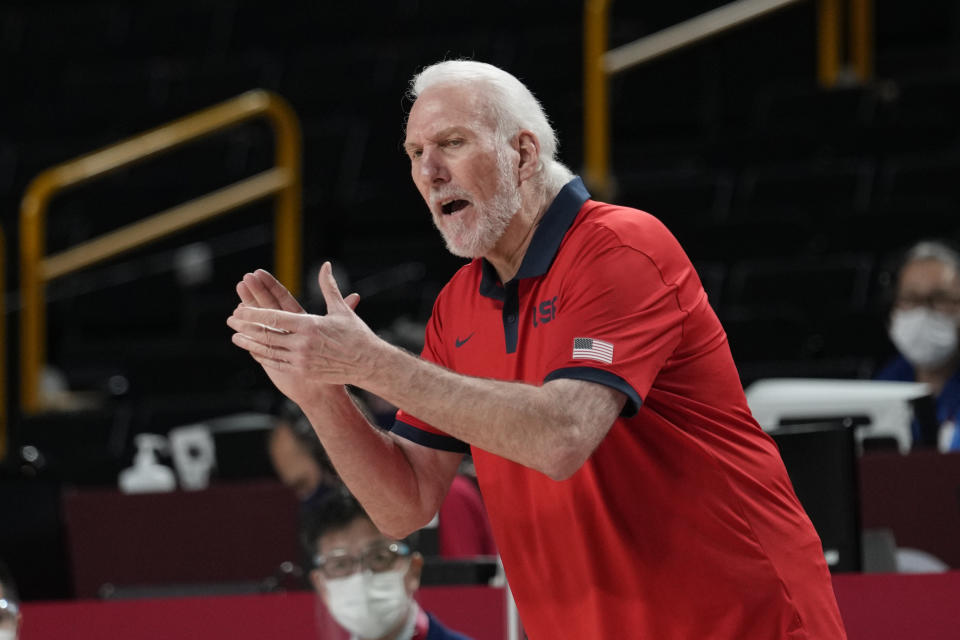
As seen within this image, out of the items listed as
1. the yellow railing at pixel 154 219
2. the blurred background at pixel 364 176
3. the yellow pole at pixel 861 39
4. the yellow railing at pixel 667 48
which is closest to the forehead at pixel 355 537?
the blurred background at pixel 364 176

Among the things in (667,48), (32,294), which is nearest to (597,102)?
(667,48)

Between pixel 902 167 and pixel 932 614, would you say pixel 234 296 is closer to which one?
pixel 902 167

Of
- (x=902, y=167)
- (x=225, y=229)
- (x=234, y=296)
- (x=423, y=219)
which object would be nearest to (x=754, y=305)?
(x=902, y=167)

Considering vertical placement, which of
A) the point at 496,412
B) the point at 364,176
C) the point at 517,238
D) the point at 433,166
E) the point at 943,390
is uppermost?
the point at 364,176

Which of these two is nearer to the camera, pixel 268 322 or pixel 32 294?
pixel 268 322

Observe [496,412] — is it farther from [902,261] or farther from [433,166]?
[902,261]

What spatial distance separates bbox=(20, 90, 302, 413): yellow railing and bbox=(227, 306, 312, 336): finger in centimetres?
457

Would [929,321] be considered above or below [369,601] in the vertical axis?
above

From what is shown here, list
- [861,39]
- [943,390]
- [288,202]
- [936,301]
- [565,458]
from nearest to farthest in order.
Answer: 1. [565,458]
2. [943,390]
3. [936,301]
4. [288,202]
5. [861,39]

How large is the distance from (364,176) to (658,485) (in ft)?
18.7

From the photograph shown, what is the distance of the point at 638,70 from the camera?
7.54m

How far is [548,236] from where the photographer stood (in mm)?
2105

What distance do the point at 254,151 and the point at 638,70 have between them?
2069 mm

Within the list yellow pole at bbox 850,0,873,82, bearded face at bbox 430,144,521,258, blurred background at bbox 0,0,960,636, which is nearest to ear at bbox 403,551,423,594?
bearded face at bbox 430,144,521,258
